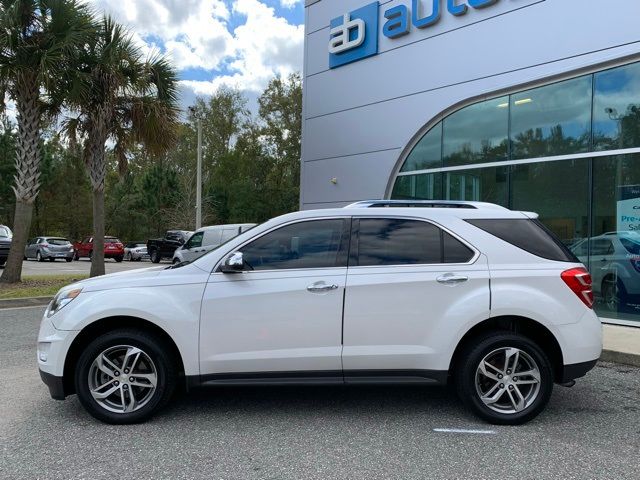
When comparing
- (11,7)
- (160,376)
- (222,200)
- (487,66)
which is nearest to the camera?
(160,376)

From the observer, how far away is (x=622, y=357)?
20.4 ft

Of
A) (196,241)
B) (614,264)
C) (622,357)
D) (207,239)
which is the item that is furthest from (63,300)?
(196,241)

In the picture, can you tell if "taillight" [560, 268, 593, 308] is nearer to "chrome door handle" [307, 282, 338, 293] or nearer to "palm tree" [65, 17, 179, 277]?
"chrome door handle" [307, 282, 338, 293]

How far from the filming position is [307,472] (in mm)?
3262

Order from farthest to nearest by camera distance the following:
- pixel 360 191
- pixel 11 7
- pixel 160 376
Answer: pixel 360 191
pixel 11 7
pixel 160 376

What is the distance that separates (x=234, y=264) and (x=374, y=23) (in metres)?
9.88

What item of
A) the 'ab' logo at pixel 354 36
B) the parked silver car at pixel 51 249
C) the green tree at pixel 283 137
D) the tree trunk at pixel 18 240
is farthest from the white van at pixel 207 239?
the green tree at pixel 283 137

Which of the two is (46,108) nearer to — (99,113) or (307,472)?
(99,113)

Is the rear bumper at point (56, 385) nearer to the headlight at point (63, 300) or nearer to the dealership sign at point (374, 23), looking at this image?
the headlight at point (63, 300)

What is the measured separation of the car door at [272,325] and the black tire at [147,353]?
1.00 ft

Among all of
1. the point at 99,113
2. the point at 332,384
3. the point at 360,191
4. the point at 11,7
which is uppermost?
the point at 11,7

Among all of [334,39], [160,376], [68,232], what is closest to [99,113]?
[334,39]

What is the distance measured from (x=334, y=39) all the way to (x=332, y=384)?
10.9 meters

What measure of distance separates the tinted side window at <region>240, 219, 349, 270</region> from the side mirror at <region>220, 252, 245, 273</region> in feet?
0.49
